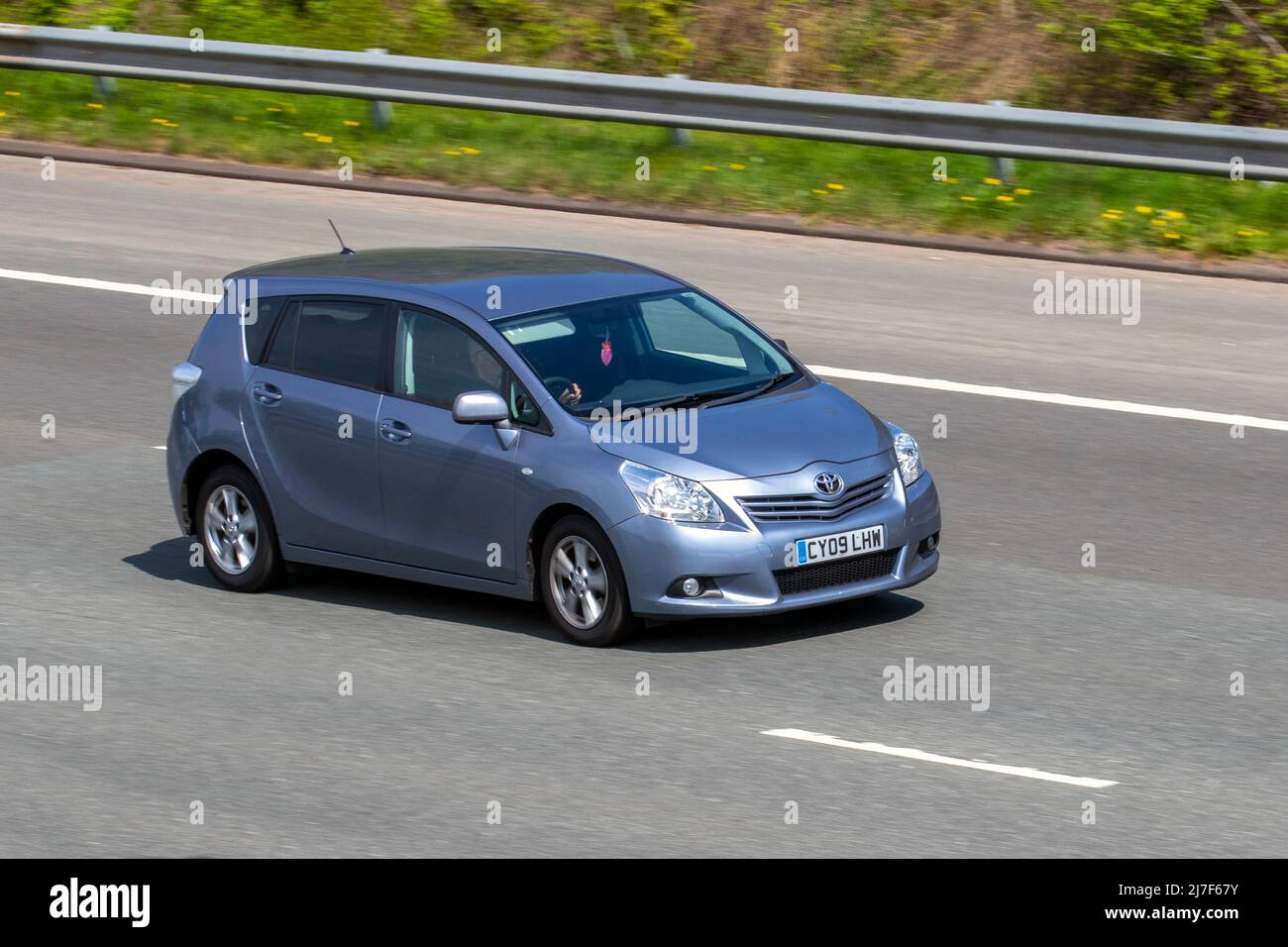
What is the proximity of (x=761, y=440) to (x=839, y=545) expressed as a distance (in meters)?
0.58

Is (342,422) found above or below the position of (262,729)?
above

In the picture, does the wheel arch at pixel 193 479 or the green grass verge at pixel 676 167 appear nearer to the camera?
the wheel arch at pixel 193 479

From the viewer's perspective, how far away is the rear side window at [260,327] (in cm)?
1077

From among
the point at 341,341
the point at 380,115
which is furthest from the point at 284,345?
the point at 380,115

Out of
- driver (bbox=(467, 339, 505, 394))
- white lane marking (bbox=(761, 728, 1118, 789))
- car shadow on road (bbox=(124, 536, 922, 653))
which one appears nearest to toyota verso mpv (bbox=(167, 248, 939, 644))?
driver (bbox=(467, 339, 505, 394))

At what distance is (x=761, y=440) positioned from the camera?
9430 mm

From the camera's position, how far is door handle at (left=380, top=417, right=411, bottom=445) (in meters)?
9.97

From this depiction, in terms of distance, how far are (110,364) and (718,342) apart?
20.4 ft

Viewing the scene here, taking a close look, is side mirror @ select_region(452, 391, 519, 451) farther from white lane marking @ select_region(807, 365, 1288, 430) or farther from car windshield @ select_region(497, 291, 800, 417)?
white lane marking @ select_region(807, 365, 1288, 430)

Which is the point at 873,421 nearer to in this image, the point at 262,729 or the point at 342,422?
the point at 342,422

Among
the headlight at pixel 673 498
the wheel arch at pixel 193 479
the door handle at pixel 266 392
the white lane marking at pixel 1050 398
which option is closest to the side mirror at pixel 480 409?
the headlight at pixel 673 498

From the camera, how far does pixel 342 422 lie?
10195mm

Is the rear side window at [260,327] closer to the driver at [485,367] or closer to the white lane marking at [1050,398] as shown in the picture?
the driver at [485,367]

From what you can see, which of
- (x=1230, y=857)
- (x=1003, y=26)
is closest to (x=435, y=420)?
(x=1230, y=857)
